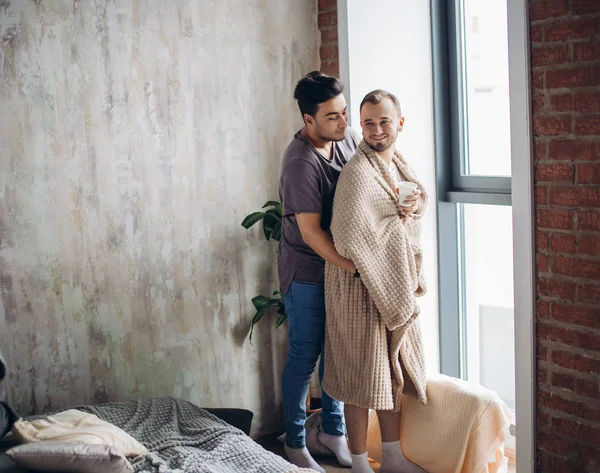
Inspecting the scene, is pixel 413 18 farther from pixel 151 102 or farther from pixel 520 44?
pixel 151 102

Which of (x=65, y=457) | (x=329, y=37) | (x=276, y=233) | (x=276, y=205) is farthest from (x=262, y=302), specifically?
(x=65, y=457)

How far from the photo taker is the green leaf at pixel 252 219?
11.0 feet

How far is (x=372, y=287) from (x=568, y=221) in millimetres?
717

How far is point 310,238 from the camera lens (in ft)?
9.16

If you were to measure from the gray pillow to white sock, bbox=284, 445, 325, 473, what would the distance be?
107 cm

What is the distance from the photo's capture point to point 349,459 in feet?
10.3

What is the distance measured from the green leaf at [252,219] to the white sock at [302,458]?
998mm

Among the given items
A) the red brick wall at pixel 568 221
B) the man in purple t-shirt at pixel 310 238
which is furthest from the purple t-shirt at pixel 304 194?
the red brick wall at pixel 568 221

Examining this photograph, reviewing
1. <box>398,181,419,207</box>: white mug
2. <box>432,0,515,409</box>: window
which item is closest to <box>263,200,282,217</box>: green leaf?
<box>432,0,515,409</box>: window

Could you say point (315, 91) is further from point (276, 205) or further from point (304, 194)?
point (276, 205)

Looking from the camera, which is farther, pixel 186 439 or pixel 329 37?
pixel 329 37

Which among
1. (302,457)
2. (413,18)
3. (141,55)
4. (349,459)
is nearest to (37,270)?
(141,55)

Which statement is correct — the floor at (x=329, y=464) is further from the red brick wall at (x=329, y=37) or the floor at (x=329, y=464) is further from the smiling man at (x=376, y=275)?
the red brick wall at (x=329, y=37)

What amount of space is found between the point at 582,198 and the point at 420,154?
113cm
